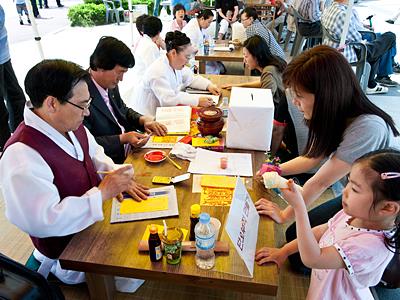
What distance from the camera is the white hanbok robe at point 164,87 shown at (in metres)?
2.36

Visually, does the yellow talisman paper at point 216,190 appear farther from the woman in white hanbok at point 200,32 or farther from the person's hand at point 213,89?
the woman in white hanbok at point 200,32

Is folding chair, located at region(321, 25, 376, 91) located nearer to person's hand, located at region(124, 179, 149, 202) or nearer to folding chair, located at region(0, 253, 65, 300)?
person's hand, located at region(124, 179, 149, 202)

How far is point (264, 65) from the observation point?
2.72 metres

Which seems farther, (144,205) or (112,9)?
(112,9)

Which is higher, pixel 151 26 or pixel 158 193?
pixel 151 26

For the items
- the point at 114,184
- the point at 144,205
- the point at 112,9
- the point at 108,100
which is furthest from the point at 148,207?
the point at 112,9

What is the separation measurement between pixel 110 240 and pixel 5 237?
4.72 feet

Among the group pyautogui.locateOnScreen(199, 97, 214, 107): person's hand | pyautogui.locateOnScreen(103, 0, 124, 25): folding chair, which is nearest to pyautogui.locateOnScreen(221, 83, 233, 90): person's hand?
pyautogui.locateOnScreen(199, 97, 214, 107): person's hand

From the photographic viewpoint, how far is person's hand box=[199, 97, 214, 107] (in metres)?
2.24

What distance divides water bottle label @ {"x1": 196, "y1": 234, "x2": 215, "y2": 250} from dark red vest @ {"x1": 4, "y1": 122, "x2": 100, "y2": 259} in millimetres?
561

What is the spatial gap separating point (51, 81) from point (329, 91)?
3.43 ft

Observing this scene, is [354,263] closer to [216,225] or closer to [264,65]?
[216,225]

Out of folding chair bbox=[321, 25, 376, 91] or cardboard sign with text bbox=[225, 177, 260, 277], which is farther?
folding chair bbox=[321, 25, 376, 91]

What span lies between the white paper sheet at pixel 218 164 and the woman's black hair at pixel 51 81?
2.09 ft
